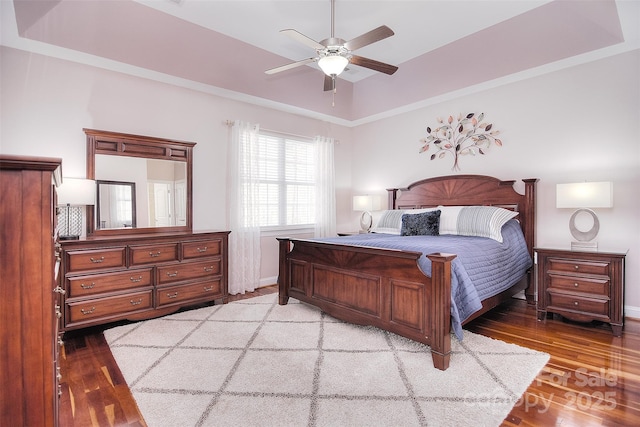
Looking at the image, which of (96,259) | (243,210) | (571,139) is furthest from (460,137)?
(96,259)

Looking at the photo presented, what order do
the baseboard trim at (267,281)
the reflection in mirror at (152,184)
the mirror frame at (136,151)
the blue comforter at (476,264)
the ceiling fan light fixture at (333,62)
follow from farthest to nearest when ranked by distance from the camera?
the baseboard trim at (267,281), the reflection in mirror at (152,184), the mirror frame at (136,151), the ceiling fan light fixture at (333,62), the blue comforter at (476,264)

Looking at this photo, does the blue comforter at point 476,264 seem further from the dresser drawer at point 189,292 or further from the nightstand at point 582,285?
the dresser drawer at point 189,292

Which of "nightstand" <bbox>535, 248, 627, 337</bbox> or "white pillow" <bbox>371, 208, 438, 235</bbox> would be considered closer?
"nightstand" <bbox>535, 248, 627, 337</bbox>

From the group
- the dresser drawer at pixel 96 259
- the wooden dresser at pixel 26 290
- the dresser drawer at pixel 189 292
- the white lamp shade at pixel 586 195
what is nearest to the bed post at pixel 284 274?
the dresser drawer at pixel 189 292

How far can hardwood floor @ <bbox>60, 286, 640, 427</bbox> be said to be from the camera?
172 cm

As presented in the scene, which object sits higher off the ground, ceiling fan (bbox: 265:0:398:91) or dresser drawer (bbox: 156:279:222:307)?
ceiling fan (bbox: 265:0:398:91)

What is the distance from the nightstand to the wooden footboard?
162 cm

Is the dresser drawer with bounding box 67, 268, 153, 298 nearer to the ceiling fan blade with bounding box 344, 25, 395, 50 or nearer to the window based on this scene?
the window

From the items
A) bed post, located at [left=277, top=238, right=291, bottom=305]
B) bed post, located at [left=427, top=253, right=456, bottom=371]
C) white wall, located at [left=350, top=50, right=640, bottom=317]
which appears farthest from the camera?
bed post, located at [left=277, top=238, right=291, bottom=305]

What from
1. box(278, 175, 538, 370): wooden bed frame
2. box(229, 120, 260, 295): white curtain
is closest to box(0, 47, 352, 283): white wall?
box(229, 120, 260, 295): white curtain

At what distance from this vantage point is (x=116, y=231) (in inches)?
135

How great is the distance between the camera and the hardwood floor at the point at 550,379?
67.9 inches

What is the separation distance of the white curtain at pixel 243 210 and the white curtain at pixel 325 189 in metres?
1.15

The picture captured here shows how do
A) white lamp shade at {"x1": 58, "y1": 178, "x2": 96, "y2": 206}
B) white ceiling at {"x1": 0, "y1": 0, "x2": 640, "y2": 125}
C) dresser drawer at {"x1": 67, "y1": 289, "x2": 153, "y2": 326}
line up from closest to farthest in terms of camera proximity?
dresser drawer at {"x1": 67, "y1": 289, "x2": 153, "y2": 326}, white lamp shade at {"x1": 58, "y1": 178, "x2": 96, "y2": 206}, white ceiling at {"x1": 0, "y1": 0, "x2": 640, "y2": 125}
